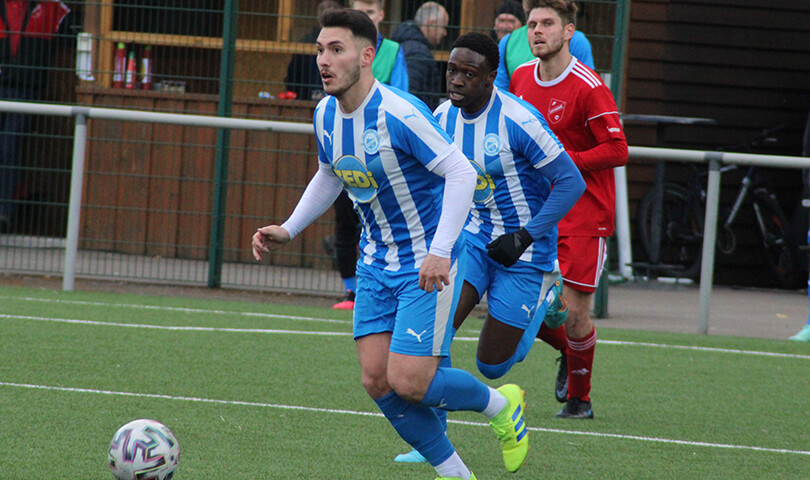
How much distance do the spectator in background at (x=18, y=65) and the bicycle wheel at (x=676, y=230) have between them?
6460 millimetres

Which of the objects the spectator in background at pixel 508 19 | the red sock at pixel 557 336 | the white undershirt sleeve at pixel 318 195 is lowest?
the red sock at pixel 557 336

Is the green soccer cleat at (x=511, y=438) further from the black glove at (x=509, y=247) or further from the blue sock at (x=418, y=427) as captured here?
the black glove at (x=509, y=247)

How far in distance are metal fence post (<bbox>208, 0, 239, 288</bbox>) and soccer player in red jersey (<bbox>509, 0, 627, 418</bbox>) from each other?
453cm

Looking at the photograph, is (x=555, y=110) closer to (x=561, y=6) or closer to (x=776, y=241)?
(x=561, y=6)

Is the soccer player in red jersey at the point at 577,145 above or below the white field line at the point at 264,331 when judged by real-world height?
above

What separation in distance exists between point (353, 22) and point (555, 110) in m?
1.80

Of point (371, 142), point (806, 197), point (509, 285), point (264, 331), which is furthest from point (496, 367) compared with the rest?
point (806, 197)

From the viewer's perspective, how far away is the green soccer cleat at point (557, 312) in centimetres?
539

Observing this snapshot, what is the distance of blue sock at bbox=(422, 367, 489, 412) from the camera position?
4.14 m

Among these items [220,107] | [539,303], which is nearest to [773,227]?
[220,107]

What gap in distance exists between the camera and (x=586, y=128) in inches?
222

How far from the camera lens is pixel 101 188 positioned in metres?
10.1

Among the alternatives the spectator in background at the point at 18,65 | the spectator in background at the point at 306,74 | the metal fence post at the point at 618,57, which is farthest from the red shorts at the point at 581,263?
the spectator in background at the point at 18,65

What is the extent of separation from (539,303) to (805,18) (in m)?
9.59
